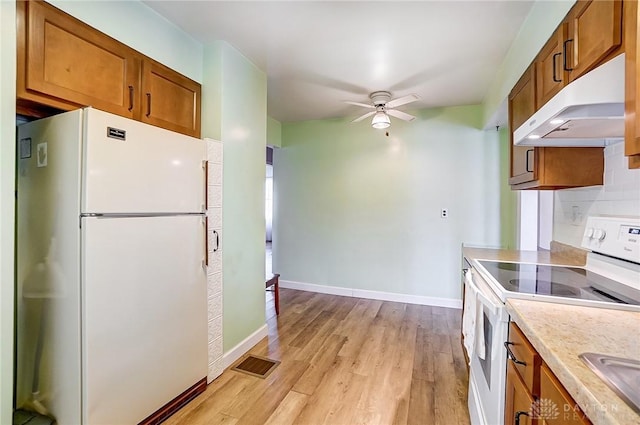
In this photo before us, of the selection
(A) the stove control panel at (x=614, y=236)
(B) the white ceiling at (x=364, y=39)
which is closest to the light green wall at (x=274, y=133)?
(B) the white ceiling at (x=364, y=39)

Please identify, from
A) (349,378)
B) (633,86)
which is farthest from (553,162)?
(349,378)

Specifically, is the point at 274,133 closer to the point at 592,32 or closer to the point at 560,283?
the point at 592,32

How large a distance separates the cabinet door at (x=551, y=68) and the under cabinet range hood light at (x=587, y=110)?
0.27 meters

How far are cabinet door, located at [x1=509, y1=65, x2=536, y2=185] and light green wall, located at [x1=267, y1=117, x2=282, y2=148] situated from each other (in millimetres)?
2909

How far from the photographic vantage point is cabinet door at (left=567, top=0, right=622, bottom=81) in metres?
1.08

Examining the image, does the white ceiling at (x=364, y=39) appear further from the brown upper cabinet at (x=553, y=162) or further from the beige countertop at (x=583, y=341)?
the beige countertop at (x=583, y=341)

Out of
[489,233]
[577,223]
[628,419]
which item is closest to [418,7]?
[577,223]

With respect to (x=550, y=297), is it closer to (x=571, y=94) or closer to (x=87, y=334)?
(x=571, y=94)

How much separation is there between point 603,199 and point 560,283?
0.70 meters

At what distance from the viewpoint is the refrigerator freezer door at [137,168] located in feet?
4.61

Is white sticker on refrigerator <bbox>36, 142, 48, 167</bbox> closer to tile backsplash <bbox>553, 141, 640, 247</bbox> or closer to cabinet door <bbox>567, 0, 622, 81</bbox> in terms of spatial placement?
cabinet door <bbox>567, 0, 622, 81</bbox>

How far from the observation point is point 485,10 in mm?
1837

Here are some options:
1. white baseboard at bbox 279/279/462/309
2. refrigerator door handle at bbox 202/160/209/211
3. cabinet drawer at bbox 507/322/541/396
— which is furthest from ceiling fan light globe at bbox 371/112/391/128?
cabinet drawer at bbox 507/322/541/396

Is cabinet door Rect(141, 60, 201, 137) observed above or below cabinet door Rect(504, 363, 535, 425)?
above
